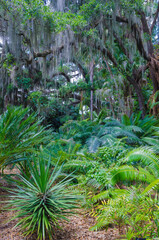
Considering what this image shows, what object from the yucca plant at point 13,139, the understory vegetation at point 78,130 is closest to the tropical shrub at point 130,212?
the understory vegetation at point 78,130

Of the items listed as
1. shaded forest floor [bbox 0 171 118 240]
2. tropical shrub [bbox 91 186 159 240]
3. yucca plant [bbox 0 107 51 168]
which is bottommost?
shaded forest floor [bbox 0 171 118 240]

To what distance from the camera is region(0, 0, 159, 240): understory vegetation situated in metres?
2.20

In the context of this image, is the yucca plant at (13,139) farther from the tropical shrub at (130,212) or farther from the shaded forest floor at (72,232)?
the tropical shrub at (130,212)

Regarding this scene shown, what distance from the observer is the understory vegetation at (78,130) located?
2203 millimetres

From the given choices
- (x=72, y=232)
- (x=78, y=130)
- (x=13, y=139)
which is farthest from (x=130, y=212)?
(x=78, y=130)

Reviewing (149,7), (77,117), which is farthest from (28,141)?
(77,117)

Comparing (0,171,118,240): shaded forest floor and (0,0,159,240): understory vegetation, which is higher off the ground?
(0,0,159,240): understory vegetation

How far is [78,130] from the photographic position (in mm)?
6531

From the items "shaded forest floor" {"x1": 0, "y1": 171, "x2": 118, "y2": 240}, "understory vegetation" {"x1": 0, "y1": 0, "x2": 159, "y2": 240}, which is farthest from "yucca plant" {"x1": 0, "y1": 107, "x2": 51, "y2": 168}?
"shaded forest floor" {"x1": 0, "y1": 171, "x2": 118, "y2": 240}

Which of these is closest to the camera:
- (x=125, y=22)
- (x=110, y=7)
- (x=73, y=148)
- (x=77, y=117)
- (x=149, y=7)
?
(x=73, y=148)

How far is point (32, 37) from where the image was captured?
7055 millimetres

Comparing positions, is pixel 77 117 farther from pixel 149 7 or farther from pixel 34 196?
pixel 34 196

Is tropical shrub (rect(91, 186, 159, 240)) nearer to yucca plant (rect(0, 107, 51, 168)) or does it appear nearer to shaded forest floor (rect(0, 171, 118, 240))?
shaded forest floor (rect(0, 171, 118, 240))

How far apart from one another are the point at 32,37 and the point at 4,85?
385cm
